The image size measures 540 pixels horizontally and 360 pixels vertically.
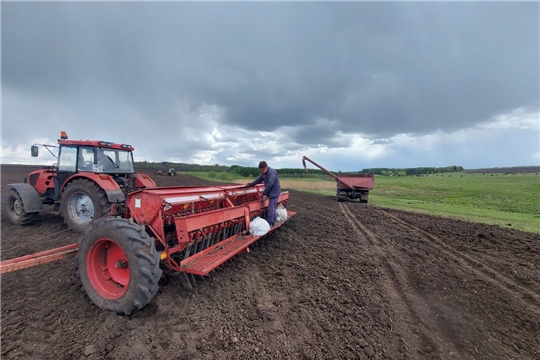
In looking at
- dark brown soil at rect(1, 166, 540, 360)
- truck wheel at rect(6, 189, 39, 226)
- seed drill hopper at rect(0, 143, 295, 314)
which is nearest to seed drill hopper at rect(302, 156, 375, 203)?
dark brown soil at rect(1, 166, 540, 360)

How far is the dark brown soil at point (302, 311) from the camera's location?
288 cm

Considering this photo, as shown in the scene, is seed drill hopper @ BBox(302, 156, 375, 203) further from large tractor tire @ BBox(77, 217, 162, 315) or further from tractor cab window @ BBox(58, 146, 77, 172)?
large tractor tire @ BBox(77, 217, 162, 315)

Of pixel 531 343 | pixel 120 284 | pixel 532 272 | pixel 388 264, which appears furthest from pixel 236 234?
pixel 532 272

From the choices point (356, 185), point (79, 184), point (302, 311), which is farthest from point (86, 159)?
point (356, 185)

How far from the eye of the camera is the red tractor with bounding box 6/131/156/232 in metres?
6.56

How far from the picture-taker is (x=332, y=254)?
5918 millimetres

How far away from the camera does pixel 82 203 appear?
22.8 feet

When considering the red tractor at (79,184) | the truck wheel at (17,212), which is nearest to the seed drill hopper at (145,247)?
the red tractor at (79,184)

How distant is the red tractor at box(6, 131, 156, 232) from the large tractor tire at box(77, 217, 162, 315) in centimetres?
301

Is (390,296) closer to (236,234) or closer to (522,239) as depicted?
(236,234)

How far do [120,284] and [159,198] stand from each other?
123 cm

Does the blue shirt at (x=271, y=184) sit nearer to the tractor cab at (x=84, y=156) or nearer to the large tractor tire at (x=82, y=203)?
the large tractor tire at (x=82, y=203)

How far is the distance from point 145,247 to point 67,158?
6086mm

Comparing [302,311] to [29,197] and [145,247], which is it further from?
[29,197]
